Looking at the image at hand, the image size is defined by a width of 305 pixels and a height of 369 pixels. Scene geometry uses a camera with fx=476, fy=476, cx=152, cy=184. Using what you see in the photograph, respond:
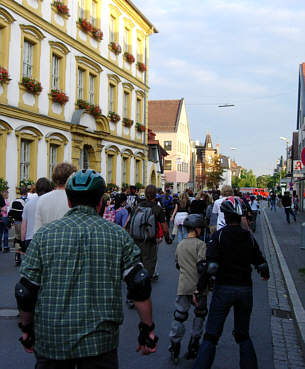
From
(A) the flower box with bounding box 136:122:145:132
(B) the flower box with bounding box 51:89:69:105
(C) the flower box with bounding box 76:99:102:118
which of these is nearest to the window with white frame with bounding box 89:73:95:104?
(C) the flower box with bounding box 76:99:102:118

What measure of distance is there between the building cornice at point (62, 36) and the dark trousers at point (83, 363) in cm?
1677

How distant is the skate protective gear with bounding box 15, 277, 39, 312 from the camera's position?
2.39m

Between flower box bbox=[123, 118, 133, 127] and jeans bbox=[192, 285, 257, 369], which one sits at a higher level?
flower box bbox=[123, 118, 133, 127]

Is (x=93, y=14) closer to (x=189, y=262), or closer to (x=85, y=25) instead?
(x=85, y=25)

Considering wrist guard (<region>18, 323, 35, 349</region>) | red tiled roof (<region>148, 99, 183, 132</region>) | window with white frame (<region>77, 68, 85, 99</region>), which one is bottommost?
wrist guard (<region>18, 323, 35, 349</region>)

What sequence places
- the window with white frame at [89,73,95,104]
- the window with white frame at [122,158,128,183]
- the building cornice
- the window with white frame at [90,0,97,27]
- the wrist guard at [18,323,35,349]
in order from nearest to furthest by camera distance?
1. the wrist guard at [18,323,35,349]
2. the building cornice
3. the window with white frame at [90,0,97,27]
4. the window with white frame at [89,73,95,104]
5. the window with white frame at [122,158,128,183]

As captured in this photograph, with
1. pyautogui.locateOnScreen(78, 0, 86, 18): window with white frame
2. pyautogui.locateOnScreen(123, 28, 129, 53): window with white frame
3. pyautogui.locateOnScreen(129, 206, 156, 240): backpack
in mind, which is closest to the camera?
pyautogui.locateOnScreen(129, 206, 156, 240): backpack

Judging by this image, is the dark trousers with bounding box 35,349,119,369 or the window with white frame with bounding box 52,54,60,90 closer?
the dark trousers with bounding box 35,349,119,369

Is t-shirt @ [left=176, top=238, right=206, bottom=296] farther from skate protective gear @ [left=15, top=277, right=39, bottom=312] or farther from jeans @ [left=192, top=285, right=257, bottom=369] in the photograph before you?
skate protective gear @ [left=15, top=277, right=39, bottom=312]

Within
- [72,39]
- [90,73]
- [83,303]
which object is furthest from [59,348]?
[90,73]

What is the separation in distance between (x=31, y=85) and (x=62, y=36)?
12.2 feet

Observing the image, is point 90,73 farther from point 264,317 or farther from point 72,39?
point 264,317

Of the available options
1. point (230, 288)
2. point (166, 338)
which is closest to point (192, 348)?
point (166, 338)

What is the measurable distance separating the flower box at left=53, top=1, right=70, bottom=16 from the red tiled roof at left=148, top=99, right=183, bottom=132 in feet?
163
